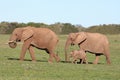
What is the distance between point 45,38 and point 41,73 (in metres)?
9.37

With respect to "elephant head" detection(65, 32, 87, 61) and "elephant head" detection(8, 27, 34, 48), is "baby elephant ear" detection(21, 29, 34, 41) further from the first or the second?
"elephant head" detection(65, 32, 87, 61)

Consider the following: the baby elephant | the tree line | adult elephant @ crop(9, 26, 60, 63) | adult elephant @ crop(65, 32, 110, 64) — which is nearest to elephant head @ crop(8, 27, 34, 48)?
adult elephant @ crop(9, 26, 60, 63)

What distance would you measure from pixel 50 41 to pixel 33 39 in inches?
47.0

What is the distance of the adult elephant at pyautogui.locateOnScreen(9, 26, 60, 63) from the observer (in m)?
27.4

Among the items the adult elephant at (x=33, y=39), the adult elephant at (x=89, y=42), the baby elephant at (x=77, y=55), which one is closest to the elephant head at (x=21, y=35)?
the adult elephant at (x=33, y=39)

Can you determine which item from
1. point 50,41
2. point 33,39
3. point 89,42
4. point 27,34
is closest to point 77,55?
point 50,41

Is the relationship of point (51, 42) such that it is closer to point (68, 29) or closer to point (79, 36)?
point (79, 36)

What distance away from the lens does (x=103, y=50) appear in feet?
98.0

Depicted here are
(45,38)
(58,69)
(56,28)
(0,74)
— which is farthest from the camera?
(56,28)

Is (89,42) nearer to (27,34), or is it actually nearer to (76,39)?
(76,39)

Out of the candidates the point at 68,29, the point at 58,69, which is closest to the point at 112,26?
the point at 68,29

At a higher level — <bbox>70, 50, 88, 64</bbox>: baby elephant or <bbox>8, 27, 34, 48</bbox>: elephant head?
<bbox>8, 27, 34, 48</bbox>: elephant head

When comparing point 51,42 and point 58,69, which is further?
point 51,42

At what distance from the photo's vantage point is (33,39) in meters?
27.8
